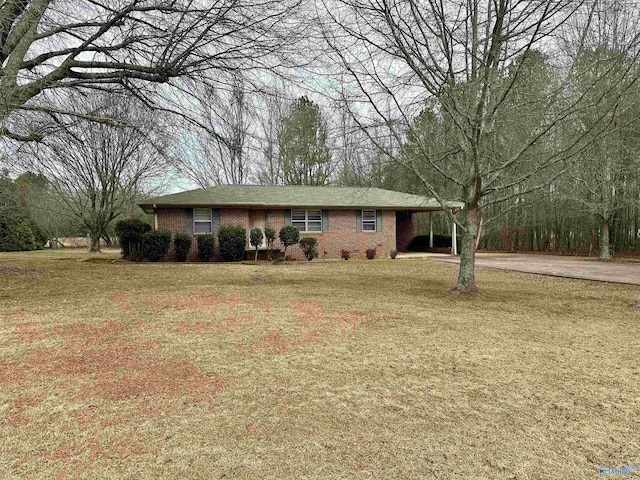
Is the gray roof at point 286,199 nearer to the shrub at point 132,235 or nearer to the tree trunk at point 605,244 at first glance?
the shrub at point 132,235

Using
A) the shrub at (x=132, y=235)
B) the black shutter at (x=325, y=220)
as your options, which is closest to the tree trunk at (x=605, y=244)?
the black shutter at (x=325, y=220)

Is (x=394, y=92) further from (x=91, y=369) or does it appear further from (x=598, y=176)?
(x=598, y=176)

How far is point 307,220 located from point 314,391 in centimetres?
1506

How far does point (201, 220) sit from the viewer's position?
16.5m

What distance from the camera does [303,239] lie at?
16.4 m

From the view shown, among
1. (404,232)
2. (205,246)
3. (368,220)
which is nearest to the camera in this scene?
(205,246)

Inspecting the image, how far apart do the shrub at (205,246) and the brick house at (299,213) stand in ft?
2.27

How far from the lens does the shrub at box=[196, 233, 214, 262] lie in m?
15.6

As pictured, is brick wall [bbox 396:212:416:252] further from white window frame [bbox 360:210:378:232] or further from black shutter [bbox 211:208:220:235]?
black shutter [bbox 211:208:220:235]

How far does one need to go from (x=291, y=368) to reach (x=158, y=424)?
4.24 feet

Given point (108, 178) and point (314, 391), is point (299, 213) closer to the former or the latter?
point (108, 178)

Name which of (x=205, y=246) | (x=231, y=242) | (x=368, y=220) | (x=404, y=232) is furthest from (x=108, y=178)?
(x=404, y=232)

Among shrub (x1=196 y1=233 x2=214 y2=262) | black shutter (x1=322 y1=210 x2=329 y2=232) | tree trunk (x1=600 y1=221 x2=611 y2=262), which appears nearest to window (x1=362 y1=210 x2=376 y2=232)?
black shutter (x1=322 y1=210 x2=329 y2=232)

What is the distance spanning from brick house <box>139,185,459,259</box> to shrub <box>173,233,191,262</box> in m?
0.65
